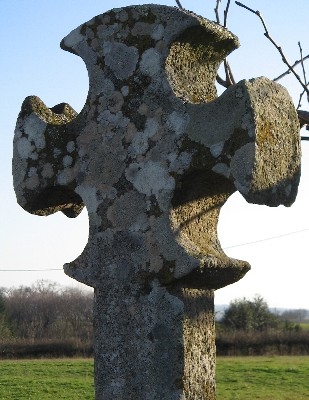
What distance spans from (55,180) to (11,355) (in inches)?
1139

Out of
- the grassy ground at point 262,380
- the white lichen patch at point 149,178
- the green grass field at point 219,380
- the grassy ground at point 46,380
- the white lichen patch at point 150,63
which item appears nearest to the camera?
the white lichen patch at point 149,178

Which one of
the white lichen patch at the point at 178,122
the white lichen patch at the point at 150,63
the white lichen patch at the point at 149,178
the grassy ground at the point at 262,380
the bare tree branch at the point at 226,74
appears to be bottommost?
the grassy ground at the point at 262,380

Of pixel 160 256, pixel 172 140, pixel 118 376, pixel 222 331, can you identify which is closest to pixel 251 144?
pixel 172 140

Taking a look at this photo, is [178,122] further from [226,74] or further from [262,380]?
[262,380]

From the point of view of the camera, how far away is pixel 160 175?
3975mm

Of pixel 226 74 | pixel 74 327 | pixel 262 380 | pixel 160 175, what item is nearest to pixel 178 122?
pixel 160 175

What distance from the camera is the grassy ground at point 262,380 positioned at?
20.1m

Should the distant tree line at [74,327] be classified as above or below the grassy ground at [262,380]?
above

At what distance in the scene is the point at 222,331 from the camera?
38469mm

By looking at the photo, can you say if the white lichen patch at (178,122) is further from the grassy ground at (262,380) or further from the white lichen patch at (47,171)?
the grassy ground at (262,380)

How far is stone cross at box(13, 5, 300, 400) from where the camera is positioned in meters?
3.79

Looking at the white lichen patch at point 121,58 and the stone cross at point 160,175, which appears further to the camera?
the white lichen patch at point 121,58

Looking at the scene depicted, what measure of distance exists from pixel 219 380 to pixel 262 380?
1.45m

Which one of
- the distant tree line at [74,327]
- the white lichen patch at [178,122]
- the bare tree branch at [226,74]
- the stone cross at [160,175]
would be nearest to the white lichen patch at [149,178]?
the stone cross at [160,175]
